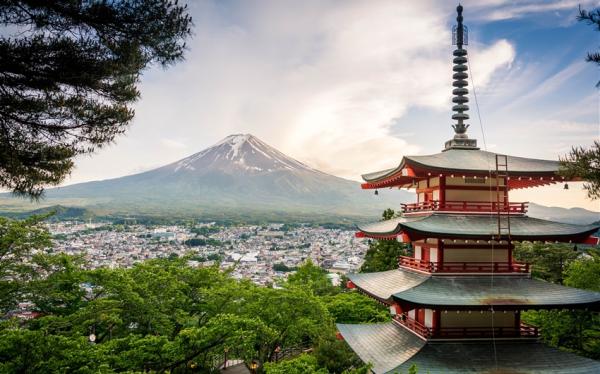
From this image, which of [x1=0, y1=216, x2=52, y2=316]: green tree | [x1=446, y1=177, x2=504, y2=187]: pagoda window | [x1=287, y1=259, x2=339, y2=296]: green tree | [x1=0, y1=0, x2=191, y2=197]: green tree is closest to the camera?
[x1=0, y1=0, x2=191, y2=197]: green tree

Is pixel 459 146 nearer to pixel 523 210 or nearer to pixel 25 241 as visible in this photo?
pixel 523 210

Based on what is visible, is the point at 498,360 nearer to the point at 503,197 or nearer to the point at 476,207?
the point at 476,207

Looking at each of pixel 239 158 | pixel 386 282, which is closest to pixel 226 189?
pixel 239 158

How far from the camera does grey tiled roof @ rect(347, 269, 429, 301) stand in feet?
38.0

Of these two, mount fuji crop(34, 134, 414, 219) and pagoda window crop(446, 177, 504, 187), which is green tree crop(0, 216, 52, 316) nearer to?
pagoda window crop(446, 177, 504, 187)

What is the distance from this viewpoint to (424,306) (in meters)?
9.84

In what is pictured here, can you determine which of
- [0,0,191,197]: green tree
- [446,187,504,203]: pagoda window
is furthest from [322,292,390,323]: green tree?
[0,0,191,197]: green tree

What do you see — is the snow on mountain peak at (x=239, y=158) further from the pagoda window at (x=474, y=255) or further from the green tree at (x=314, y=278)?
the pagoda window at (x=474, y=255)

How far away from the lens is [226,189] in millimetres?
176875

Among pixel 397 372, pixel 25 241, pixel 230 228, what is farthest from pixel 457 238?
pixel 230 228

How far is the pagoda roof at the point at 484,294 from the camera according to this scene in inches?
395

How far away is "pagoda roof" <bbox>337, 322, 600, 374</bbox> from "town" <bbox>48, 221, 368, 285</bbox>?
44.3 metres

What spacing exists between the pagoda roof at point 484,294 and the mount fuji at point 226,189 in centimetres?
13768

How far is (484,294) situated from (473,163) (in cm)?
375
